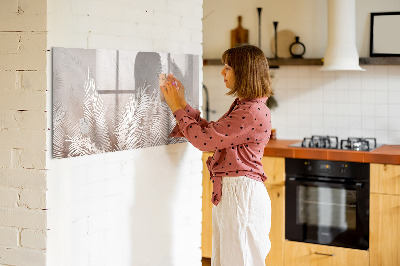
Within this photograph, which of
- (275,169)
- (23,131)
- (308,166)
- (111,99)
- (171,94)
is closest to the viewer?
(23,131)

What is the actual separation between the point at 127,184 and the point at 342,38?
8.18 ft

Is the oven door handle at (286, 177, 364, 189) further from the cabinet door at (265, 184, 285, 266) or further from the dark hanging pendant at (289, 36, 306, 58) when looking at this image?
the dark hanging pendant at (289, 36, 306, 58)

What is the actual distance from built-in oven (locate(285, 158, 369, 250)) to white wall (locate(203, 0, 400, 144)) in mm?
702

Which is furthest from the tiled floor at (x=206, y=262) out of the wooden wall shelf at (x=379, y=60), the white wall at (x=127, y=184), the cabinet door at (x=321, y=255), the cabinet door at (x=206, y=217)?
the wooden wall shelf at (x=379, y=60)

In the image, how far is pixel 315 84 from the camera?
4.99 meters

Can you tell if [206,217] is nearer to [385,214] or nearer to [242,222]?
[385,214]

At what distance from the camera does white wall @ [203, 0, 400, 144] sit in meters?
4.77

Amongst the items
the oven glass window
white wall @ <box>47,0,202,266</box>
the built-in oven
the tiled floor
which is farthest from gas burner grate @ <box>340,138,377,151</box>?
white wall @ <box>47,0,202,266</box>

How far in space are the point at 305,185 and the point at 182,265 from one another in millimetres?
1506

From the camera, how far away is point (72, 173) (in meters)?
2.41

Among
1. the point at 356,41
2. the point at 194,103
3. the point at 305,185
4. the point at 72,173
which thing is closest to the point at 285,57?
the point at 356,41

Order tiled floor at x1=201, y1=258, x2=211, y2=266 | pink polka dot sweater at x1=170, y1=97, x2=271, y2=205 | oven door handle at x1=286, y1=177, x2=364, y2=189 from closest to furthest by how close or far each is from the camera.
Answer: pink polka dot sweater at x1=170, y1=97, x2=271, y2=205, oven door handle at x1=286, y1=177, x2=364, y2=189, tiled floor at x1=201, y1=258, x2=211, y2=266

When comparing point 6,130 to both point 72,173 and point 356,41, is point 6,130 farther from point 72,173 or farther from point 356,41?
point 356,41

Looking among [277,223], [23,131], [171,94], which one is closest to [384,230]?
[277,223]
